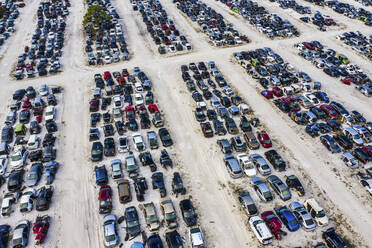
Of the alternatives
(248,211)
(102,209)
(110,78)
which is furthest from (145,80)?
(248,211)

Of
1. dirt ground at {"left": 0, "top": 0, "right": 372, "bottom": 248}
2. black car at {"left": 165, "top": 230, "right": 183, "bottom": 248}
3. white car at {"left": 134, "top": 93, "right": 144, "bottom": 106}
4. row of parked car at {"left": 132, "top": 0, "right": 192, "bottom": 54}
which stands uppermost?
row of parked car at {"left": 132, "top": 0, "right": 192, "bottom": 54}

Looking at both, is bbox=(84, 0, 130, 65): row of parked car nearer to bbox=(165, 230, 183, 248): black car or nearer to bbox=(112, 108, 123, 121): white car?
bbox=(112, 108, 123, 121): white car

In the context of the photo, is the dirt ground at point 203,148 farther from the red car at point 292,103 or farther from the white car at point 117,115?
the white car at point 117,115

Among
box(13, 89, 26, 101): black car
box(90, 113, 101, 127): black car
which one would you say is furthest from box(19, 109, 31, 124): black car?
box(90, 113, 101, 127): black car

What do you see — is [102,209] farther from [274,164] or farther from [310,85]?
[310,85]

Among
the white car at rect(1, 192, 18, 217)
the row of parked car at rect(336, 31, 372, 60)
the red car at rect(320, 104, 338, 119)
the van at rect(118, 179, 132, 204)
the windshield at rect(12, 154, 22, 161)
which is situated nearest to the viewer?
the white car at rect(1, 192, 18, 217)

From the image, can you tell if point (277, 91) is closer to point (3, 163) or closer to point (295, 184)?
point (295, 184)

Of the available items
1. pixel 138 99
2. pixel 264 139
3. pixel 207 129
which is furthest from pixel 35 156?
pixel 264 139
